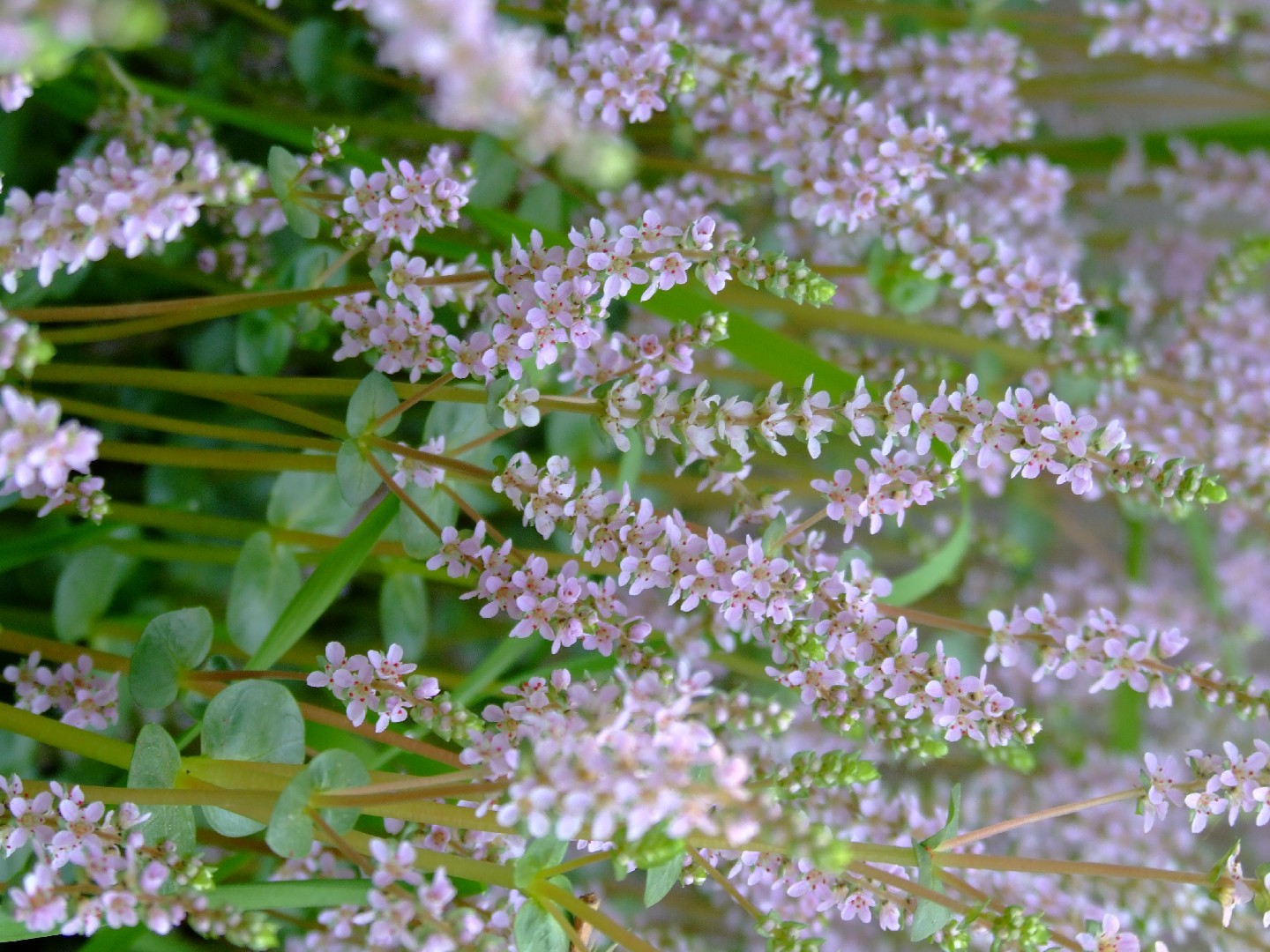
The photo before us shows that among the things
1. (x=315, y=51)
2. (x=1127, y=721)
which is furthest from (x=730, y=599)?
(x=1127, y=721)

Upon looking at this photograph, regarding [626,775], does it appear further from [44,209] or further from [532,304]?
[44,209]

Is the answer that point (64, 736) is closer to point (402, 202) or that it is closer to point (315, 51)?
point (402, 202)

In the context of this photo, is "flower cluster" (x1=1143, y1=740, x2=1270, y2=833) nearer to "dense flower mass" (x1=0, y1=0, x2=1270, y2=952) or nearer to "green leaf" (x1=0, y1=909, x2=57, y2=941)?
"dense flower mass" (x1=0, y1=0, x2=1270, y2=952)

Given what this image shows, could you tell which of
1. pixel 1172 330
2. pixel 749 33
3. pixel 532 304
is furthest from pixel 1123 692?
pixel 532 304

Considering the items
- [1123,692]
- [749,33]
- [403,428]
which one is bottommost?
[1123,692]

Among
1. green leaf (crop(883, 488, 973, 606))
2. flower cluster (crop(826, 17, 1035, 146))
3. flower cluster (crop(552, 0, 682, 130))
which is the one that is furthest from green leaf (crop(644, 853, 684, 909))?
flower cluster (crop(826, 17, 1035, 146))
